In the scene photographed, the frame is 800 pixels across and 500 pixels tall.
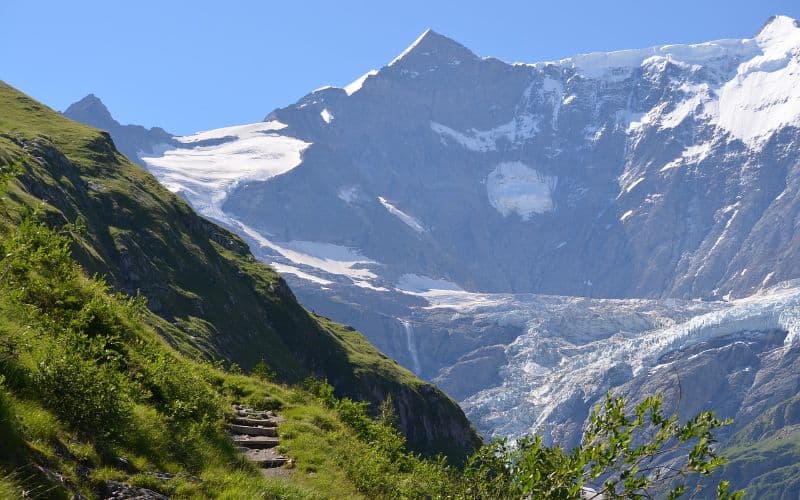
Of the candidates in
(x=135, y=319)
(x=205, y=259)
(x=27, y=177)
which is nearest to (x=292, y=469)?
(x=135, y=319)


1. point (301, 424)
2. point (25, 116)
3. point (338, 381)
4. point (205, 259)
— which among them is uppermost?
point (25, 116)

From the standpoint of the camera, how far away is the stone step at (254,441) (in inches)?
957

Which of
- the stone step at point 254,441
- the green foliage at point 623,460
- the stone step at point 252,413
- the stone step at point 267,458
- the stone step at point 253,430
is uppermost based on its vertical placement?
the green foliage at point 623,460

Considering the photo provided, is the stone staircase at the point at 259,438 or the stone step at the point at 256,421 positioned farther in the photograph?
the stone step at the point at 256,421

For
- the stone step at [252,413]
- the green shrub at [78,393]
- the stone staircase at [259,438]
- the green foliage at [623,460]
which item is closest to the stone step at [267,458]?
the stone staircase at [259,438]

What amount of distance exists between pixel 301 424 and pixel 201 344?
97.1m

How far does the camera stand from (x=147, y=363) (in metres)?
23.2

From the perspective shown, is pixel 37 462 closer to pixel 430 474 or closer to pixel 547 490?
pixel 547 490

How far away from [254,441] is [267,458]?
1121mm

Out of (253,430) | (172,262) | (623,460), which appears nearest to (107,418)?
(253,430)

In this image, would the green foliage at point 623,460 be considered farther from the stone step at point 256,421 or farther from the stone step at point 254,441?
the stone step at point 256,421

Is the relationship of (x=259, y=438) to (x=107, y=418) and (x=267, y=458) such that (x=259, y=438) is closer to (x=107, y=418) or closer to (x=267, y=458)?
(x=267, y=458)

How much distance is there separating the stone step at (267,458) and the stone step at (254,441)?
0.98ft

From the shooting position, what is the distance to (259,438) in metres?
25.2
